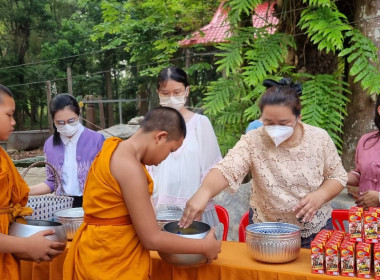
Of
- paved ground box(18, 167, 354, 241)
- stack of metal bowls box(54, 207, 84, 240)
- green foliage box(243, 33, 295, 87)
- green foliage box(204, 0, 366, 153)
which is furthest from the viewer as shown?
paved ground box(18, 167, 354, 241)

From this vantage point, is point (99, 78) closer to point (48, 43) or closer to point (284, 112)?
point (48, 43)

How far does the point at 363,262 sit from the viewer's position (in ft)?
5.63

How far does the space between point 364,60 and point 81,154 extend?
102 inches

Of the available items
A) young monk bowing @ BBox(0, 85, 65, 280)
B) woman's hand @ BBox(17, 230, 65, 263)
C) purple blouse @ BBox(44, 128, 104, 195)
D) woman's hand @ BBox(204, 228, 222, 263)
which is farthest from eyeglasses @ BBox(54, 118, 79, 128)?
woman's hand @ BBox(204, 228, 222, 263)

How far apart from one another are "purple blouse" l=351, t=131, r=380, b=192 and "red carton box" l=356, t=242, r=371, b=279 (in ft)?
3.45

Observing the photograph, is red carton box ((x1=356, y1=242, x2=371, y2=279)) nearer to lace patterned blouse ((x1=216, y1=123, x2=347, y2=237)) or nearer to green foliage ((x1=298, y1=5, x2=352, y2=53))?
lace patterned blouse ((x1=216, y1=123, x2=347, y2=237))

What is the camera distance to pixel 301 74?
14.5 ft

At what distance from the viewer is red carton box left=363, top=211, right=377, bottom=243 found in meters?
1.81

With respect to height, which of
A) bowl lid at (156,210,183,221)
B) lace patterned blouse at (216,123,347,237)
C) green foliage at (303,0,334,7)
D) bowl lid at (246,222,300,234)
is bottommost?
bowl lid at (156,210,183,221)

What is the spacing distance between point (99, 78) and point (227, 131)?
17.6m

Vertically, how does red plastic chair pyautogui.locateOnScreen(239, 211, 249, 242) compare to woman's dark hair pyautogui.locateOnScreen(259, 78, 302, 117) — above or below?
below

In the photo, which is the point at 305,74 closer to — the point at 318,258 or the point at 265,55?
the point at 265,55

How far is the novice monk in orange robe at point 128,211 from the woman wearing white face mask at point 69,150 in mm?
1279

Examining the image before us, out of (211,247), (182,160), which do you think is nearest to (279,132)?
(211,247)
